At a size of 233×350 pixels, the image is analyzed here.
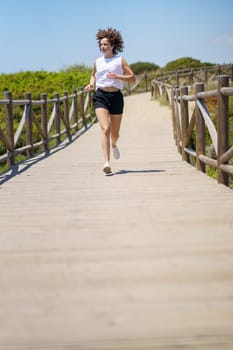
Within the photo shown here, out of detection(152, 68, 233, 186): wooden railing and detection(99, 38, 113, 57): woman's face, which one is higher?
detection(99, 38, 113, 57): woman's face

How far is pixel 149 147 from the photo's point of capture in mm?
13453

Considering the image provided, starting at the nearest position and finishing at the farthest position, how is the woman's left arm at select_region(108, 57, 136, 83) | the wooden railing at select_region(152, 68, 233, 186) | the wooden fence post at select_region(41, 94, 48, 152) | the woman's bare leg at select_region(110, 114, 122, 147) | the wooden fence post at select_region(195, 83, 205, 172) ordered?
the wooden railing at select_region(152, 68, 233, 186), the woman's left arm at select_region(108, 57, 136, 83), the woman's bare leg at select_region(110, 114, 122, 147), the wooden fence post at select_region(195, 83, 205, 172), the wooden fence post at select_region(41, 94, 48, 152)

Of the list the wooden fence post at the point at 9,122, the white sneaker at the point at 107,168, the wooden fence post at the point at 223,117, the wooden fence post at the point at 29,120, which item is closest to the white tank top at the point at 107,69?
the white sneaker at the point at 107,168

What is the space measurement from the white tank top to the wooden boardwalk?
133 cm

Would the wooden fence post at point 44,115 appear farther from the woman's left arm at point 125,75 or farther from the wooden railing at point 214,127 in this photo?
the woman's left arm at point 125,75

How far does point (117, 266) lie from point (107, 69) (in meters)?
4.56

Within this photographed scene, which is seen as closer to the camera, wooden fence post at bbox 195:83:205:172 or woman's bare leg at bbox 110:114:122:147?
woman's bare leg at bbox 110:114:122:147

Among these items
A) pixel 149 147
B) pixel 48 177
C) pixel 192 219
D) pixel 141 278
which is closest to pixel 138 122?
pixel 149 147

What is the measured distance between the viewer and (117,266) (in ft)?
11.6

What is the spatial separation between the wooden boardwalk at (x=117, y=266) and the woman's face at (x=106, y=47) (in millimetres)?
1685

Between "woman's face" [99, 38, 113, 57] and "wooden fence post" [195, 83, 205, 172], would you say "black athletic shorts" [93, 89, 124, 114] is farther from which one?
"wooden fence post" [195, 83, 205, 172]

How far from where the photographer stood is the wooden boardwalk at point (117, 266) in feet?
8.50

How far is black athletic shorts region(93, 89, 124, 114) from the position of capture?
26.0ft

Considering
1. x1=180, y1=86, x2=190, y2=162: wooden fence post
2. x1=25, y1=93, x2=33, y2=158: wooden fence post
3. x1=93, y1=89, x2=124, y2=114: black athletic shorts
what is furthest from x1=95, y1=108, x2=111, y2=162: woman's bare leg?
x1=25, y1=93, x2=33, y2=158: wooden fence post
